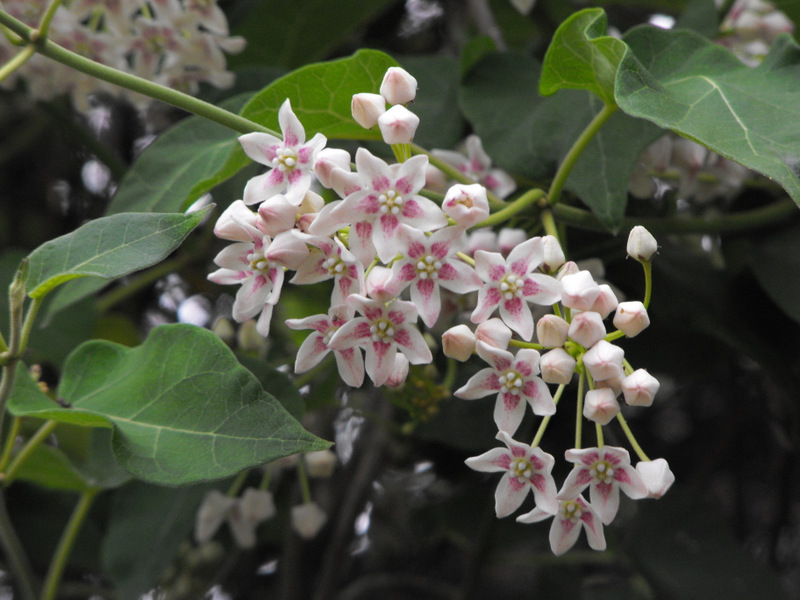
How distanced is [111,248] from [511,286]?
0.33 metres

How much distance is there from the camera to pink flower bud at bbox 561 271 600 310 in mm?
642

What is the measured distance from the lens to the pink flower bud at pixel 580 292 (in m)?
0.64

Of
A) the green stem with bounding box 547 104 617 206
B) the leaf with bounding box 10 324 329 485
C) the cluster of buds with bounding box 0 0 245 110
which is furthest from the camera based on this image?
the cluster of buds with bounding box 0 0 245 110

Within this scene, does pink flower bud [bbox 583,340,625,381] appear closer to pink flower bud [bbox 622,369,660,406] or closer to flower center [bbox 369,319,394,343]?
pink flower bud [bbox 622,369,660,406]

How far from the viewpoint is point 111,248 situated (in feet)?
2.14

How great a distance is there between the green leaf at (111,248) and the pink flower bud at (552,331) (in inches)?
11.3

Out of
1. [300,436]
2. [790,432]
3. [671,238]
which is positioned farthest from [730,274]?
[300,436]

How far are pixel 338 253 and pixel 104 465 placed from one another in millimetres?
544

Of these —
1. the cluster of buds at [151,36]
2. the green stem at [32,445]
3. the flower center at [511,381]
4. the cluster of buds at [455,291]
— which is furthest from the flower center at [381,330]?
the cluster of buds at [151,36]

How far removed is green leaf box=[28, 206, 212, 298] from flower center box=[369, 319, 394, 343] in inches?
6.4

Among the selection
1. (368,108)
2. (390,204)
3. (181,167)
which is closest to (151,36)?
(181,167)

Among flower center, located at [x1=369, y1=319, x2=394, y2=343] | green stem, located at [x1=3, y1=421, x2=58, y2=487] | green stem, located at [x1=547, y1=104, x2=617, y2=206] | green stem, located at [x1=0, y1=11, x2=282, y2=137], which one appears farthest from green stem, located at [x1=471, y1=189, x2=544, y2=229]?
green stem, located at [x1=3, y1=421, x2=58, y2=487]

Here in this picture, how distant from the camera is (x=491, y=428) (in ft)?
4.10

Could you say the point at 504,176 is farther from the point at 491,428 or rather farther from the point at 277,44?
the point at 277,44
